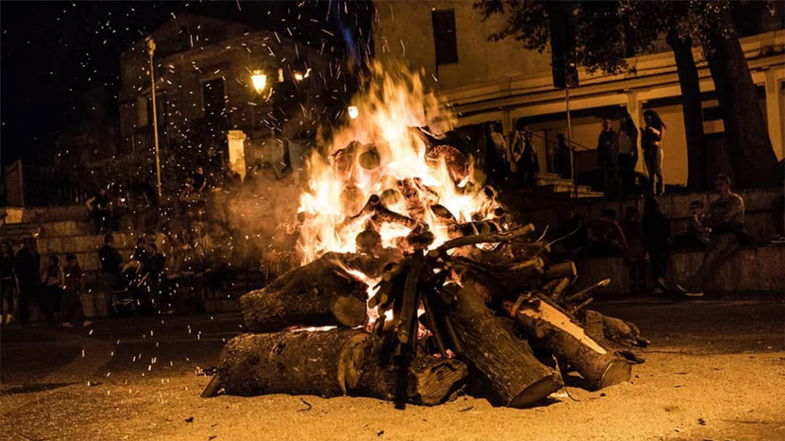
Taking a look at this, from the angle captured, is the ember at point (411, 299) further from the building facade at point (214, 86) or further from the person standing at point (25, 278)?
the building facade at point (214, 86)

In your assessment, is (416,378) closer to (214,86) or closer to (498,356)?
(498,356)

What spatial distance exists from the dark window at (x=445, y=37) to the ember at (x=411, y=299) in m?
22.4

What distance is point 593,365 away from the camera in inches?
251

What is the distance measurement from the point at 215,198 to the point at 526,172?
7770 mm

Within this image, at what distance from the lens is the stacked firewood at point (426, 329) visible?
6184 millimetres

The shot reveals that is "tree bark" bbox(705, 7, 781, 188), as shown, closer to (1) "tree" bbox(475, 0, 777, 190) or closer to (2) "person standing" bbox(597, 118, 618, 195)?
(1) "tree" bbox(475, 0, 777, 190)

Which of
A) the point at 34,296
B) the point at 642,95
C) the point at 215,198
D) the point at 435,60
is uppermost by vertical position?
the point at 435,60

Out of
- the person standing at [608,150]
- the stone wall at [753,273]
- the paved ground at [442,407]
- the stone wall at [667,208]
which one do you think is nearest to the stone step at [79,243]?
the stone wall at [667,208]

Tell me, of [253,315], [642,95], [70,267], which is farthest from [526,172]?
[253,315]

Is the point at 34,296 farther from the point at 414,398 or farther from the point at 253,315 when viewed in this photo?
the point at 414,398

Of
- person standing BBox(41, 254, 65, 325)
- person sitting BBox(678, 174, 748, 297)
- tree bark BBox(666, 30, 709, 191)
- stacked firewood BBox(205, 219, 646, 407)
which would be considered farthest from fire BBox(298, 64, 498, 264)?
tree bark BBox(666, 30, 709, 191)

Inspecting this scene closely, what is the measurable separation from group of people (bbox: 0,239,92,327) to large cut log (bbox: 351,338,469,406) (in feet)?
44.9

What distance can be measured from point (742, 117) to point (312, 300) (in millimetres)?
14024

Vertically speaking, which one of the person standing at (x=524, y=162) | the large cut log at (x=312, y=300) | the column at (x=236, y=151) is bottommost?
the large cut log at (x=312, y=300)
